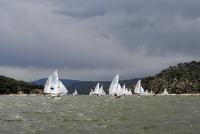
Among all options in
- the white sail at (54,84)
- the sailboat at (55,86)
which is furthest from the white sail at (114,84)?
the white sail at (54,84)

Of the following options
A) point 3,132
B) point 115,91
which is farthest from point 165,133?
point 115,91

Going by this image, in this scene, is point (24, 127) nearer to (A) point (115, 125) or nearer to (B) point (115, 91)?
(A) point (115, 125)

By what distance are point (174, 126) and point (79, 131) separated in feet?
33.4

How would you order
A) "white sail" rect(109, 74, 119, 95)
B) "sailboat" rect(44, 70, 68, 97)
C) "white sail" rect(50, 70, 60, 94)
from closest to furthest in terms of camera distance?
"white sail" rect(50, 70, 60, 94) → "sailboat" rect(44, 70, 68, 97) → "white sail" rect(109, 74, 119, 95)

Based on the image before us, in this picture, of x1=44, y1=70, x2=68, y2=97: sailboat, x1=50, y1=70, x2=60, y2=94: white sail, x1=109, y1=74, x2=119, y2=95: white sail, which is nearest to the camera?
x1=50, y1=70, x2=60, y2=94: white sail

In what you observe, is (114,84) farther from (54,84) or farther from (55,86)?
(54,84)

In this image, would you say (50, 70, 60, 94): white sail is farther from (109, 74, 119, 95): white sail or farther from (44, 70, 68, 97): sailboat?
(109, 74, 119, 95): white sail

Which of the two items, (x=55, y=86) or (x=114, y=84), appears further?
(x=114, y=84)

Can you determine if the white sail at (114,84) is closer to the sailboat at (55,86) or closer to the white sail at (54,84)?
the sailboat at (55,86)

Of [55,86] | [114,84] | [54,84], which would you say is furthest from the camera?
[114,84]

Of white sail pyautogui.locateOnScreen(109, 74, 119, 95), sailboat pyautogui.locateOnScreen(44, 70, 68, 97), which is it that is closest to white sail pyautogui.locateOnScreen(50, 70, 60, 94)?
sailboat pyautogui.locateOnScreen(44, 70, 68, 97)

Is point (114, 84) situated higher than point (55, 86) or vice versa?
point (114, 84)

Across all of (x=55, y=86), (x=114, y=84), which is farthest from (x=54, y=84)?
(x=114, y=84)

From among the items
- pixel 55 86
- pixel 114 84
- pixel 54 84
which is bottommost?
pixel 55 86
